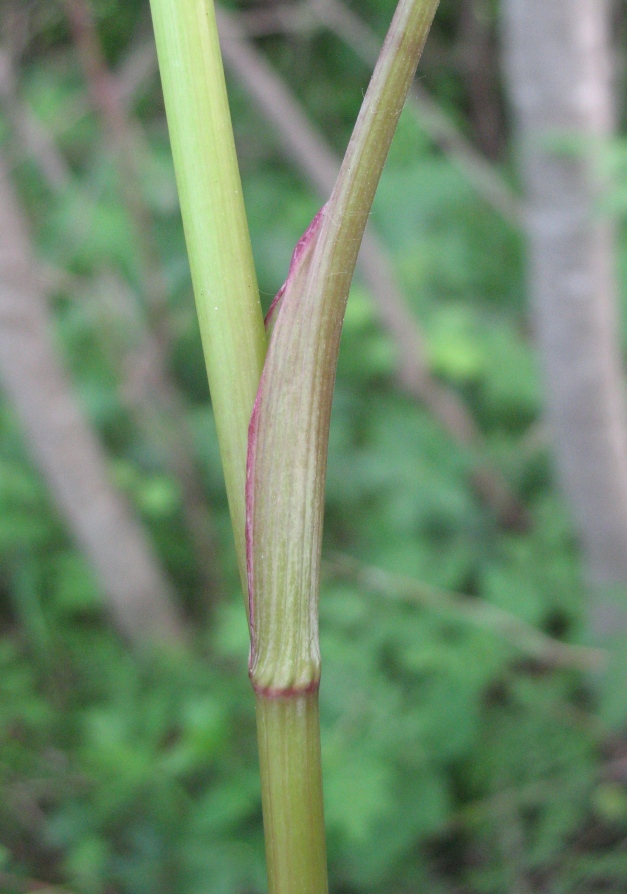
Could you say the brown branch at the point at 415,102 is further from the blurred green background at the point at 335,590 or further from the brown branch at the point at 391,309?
the brown branch at the point at 391,309

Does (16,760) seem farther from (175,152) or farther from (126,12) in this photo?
(126,12)

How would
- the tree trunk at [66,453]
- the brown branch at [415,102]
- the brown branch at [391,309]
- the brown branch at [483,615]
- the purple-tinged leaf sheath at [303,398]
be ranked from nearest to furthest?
the purple-tinged leaf sheath at [303,398]
the brown branch at [483,615]
the tree trunk at [66,453]
the brown branch at [391,309]
the brown branch at [415,102]

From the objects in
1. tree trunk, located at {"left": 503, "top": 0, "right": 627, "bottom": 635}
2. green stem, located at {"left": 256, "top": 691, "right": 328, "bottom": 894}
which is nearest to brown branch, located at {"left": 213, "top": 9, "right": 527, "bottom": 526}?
tree trunk, located at {"left": 503, "top": 0, "right": 627, "bottom": 635}

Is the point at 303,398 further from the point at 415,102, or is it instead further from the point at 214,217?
the point at 415,102

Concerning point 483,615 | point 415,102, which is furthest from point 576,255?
point 415,102

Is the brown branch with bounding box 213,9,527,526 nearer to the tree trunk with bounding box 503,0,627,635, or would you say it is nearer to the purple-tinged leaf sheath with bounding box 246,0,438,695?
the tree trunk with bounding box 503,0,627,635

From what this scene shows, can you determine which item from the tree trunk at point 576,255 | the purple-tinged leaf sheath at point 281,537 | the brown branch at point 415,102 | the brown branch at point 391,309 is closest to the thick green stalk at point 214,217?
the purple-tinged leaf sheath at point 281,537

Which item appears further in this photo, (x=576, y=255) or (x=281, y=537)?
(x=576, y=255)
